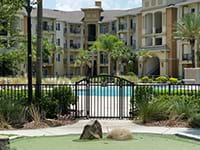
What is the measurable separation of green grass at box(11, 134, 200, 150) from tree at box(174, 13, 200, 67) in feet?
156

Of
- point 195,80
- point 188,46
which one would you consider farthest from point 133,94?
point 188,46

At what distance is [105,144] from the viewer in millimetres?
13070

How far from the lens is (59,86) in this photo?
19.2m

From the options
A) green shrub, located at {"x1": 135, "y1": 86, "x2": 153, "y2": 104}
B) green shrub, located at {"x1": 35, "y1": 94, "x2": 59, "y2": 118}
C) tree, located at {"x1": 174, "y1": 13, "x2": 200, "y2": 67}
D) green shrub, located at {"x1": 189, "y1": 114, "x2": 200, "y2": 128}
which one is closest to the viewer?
green shrub, located at {"x1": 189, "y1": 114, "x2": 200, "y2": 128}

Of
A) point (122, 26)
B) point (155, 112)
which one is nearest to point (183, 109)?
point (155, 112)

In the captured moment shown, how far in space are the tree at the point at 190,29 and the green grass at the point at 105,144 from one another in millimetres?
47544

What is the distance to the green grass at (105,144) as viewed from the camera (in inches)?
496

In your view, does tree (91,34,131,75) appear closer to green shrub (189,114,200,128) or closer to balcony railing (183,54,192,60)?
balcony railing (183,54,192,60)

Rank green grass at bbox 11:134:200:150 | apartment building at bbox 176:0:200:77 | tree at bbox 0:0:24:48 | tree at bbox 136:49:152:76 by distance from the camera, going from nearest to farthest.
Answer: green grass at bbox 11:134:200:150, tree at bbox 0:0:24:48, apartment building at bbox 176:0:200:77, tree at bbox 136:49:152:76

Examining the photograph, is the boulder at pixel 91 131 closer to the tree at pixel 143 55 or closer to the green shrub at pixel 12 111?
the green shrub at pixel 12 111

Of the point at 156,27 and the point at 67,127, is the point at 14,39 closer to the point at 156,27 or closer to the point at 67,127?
the point at 67,127

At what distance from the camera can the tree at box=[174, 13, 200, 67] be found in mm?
60562

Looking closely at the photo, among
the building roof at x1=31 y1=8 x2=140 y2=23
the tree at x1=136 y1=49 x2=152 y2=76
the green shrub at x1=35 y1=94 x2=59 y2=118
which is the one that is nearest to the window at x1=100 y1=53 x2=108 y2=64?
the building roof at x1=31 y1=8 x2=140 y2=23

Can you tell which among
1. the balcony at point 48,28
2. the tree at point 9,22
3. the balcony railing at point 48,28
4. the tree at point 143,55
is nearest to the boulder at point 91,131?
the tree at point 9,22
